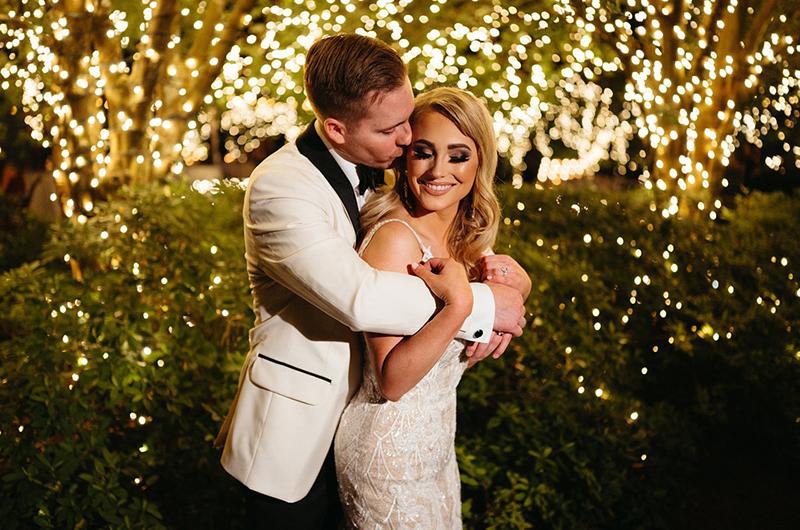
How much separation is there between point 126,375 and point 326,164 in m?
1.94

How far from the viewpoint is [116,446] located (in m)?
3.29

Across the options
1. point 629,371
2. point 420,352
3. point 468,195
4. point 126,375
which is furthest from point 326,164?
point 629,371

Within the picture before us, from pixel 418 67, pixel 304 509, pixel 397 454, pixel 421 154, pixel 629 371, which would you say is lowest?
pixel 629 371

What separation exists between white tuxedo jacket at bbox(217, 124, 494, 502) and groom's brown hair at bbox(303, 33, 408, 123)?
0.17m

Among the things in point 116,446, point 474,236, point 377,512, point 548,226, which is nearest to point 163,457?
point 116,446

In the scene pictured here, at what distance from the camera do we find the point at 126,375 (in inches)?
127

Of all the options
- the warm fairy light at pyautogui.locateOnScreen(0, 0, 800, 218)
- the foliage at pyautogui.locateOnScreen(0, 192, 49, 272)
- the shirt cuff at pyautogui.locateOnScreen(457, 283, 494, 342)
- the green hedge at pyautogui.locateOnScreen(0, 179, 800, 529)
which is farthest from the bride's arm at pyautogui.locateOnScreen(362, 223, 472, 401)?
the foliage at pyautogui.locateOnScreen(0, 192, 49, 272)

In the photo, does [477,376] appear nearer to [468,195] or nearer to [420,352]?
[468,195]

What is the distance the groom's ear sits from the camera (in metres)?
2.04

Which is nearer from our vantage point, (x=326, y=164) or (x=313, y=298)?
(x=313, y=298)

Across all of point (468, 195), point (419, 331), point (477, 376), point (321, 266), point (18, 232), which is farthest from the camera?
point (18, 232)

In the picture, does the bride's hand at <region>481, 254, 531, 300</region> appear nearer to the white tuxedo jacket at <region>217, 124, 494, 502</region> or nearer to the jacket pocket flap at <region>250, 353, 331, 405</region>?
the white tuxedo jacket at <region>217, 124, 494, 502</region>

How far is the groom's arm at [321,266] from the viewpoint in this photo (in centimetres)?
175

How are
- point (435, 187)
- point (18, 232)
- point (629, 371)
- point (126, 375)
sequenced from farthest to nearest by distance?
point (18, 232) < point (629, 371) < point (126, 375) < point (435, 187)
